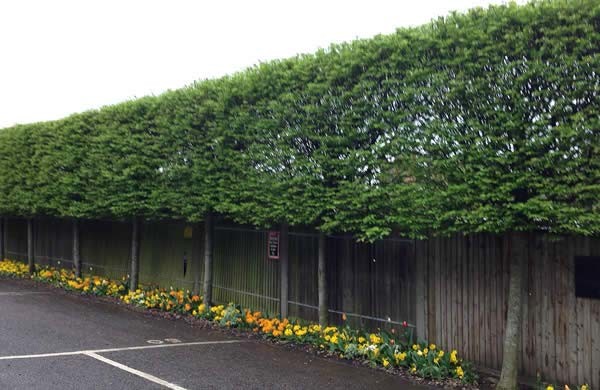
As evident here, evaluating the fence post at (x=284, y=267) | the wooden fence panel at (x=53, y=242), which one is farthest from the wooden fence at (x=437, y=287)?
the wooden fence panel at (x=53, y=242)

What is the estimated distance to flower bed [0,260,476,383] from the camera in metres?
7.50

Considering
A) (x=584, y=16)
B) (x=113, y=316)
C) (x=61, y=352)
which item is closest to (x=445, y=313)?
(x=584, y=16)

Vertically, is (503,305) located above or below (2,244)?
above

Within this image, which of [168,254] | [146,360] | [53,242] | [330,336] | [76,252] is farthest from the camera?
[53,242]

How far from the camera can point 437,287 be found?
8203mm

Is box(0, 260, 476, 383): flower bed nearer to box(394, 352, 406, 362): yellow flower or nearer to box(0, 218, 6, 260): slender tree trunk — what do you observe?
box(394, 352, 406, 362): yellow flower

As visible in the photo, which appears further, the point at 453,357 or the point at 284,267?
the point at 284,267

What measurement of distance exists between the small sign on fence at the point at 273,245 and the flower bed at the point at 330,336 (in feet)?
3.62

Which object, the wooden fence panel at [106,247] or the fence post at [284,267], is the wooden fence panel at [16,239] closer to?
the wooden fence panel at [106,247]

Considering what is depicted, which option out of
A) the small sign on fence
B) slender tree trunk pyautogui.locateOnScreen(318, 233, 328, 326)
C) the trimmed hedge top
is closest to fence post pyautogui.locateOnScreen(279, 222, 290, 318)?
the small sign on fence

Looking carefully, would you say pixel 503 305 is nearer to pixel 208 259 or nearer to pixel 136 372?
pixel 136 372

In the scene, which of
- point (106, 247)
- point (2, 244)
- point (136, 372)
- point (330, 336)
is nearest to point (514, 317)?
point (330, 336)

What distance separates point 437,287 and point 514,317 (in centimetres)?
160

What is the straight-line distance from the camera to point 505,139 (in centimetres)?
648
